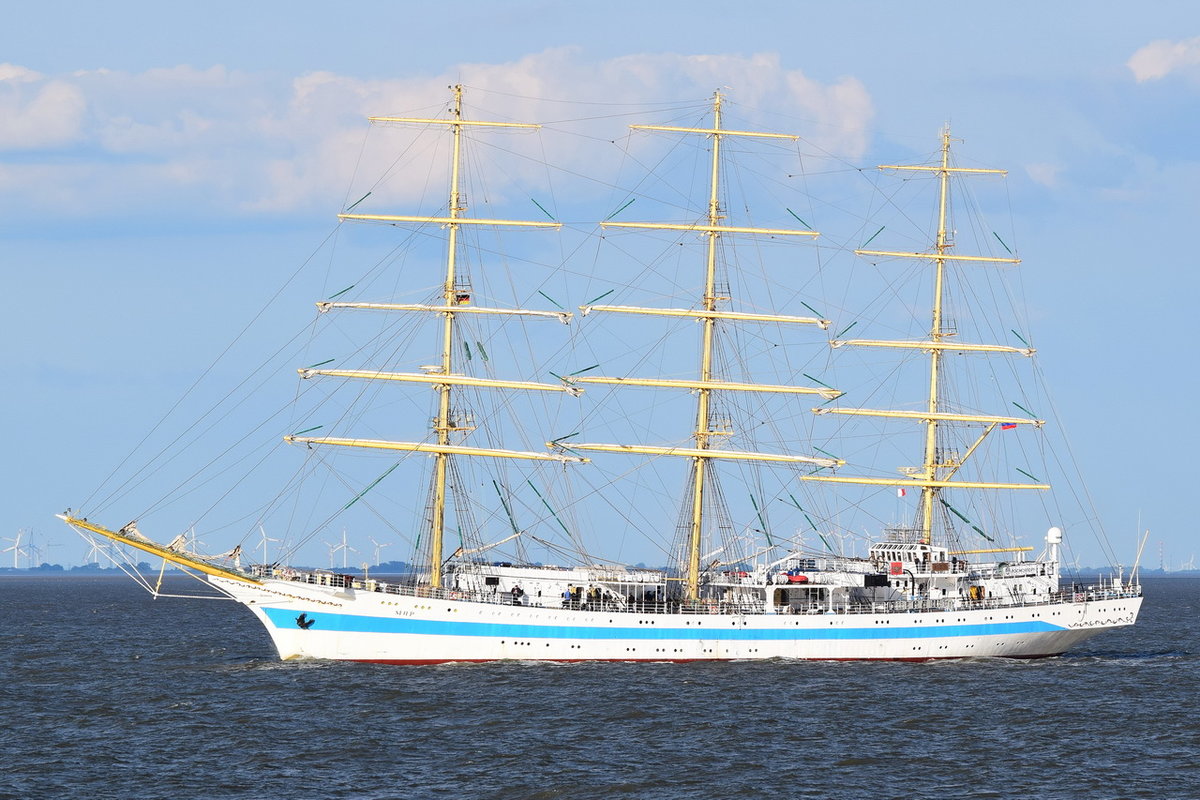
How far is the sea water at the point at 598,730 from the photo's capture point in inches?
1668

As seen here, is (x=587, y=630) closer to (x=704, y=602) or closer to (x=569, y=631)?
(x=569, y=631)

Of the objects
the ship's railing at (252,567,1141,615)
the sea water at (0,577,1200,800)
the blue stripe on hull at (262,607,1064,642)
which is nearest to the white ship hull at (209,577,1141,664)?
the blue stripe on hull at (262,607,1064,642)

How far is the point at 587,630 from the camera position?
219ft

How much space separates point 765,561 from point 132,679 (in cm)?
2905

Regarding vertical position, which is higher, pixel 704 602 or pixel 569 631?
pixel 704 602

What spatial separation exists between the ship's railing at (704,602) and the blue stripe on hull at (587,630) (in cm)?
87

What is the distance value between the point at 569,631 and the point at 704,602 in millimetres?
7311

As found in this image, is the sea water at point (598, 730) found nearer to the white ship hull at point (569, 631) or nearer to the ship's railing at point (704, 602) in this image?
the white ship hull at point (569, 631)

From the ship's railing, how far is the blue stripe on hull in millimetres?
868

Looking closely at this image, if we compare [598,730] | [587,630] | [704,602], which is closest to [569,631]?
[587,630]

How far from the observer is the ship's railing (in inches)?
2596

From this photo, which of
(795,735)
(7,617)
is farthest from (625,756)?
(7,617)

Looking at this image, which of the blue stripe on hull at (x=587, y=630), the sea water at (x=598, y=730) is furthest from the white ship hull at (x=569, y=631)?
the sea water at (x=598, y=730)

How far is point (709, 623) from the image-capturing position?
68375 millimetres
